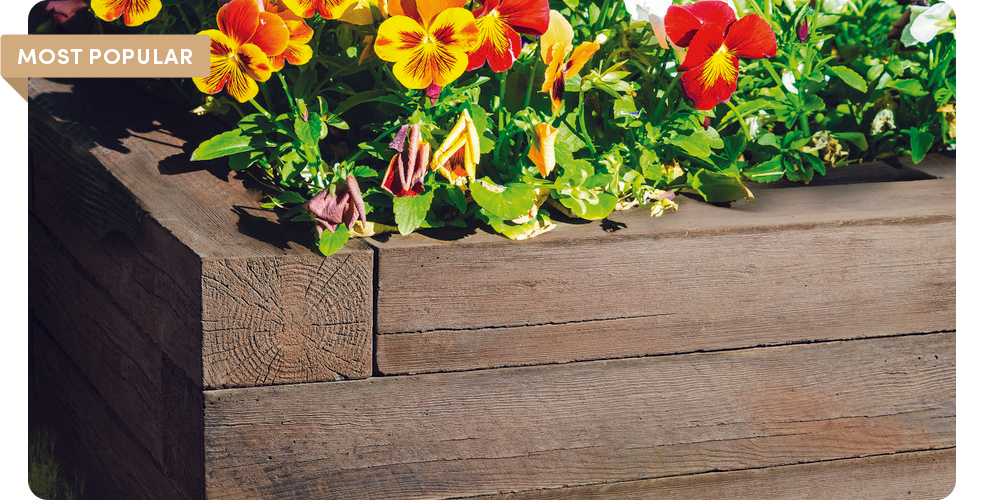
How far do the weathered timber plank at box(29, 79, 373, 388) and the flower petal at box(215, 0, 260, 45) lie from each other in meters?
0.29

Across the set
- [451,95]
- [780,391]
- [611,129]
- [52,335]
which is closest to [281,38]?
[451,95]

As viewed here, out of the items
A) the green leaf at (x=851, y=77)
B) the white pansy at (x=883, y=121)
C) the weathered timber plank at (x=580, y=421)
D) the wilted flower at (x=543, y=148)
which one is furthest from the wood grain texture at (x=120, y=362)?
the white pansy at (x=883, y=121)

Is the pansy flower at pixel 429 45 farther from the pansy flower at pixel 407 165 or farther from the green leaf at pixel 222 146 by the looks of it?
the green leaf at pixel 222 146

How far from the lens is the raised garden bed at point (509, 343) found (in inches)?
55.3

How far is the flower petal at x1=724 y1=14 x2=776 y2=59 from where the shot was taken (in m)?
1.42

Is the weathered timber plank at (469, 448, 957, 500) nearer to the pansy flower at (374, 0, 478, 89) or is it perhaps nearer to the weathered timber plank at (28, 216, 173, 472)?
the weathered timber plank at (28, 216, 173, 472)

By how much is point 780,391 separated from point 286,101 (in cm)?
104

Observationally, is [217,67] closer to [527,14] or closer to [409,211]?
[409,211]

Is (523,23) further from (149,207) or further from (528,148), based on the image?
(149,207)

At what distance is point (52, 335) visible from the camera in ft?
7.27

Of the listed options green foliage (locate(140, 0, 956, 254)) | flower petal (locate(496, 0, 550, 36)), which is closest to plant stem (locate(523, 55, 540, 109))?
green foliage (locate(140, 0, 956, 254))

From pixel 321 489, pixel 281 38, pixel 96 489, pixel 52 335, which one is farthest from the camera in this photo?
pixel 52 335

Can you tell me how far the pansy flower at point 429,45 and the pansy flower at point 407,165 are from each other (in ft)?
0.27

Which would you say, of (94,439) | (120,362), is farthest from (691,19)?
(94,439)
